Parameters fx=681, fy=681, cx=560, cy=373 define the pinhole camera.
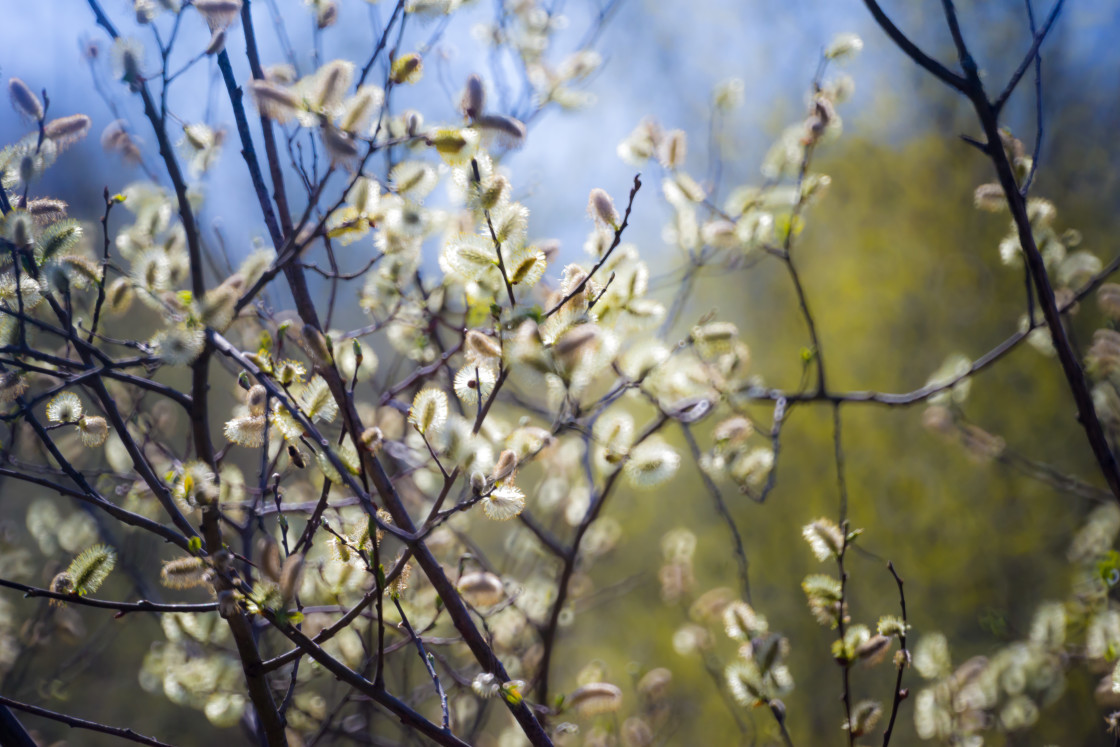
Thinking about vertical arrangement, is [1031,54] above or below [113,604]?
above

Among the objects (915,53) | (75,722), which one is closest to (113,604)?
(75,722)

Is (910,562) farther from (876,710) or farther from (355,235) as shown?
(355,235)

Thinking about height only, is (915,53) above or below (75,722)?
above

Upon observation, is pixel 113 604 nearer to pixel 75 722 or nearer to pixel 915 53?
pixel 75 722

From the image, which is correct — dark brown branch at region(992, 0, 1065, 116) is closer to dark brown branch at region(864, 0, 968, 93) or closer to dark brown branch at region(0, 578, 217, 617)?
dark brown branch at region(864, 0, 968, 93)

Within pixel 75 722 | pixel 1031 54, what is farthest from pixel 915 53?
pixel 75 722

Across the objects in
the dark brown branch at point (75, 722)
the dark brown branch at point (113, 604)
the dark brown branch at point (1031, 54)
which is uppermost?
the dark brown branch at point (1031, 54)

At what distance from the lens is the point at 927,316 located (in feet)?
12.6

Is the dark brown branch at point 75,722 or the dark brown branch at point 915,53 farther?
the dark brown branch at point 915,53

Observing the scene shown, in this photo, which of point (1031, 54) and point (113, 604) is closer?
point (113, 604)

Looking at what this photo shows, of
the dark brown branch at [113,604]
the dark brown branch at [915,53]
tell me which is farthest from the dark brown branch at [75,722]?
the dark brown branch at [915,53]

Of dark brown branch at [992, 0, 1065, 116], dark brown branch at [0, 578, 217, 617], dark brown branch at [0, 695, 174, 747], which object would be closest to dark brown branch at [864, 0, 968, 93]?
dark brown branch at [992, 0, 1065, 116]

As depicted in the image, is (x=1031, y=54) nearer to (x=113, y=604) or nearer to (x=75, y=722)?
(x=113, y=604)

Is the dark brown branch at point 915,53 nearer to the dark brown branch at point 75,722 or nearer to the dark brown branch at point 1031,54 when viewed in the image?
the dark brown branch at point 1031,54
